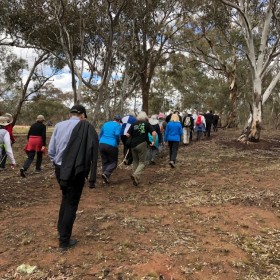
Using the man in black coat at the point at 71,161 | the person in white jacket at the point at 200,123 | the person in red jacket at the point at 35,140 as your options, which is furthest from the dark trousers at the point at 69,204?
the person in white jacket at the point at 200,123

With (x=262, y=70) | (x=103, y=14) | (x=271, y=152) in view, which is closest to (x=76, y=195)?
(x=271, y=152)

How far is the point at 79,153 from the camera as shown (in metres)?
4.14

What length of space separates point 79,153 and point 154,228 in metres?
1.69

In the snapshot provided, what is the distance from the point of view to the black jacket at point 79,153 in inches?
161

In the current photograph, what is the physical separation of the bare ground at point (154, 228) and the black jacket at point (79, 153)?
99 centimetres

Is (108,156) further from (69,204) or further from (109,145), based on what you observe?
(69,204)

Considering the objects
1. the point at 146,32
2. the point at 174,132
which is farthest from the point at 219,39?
the point at 174,132

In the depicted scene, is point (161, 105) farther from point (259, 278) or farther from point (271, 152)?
point (259, 278)

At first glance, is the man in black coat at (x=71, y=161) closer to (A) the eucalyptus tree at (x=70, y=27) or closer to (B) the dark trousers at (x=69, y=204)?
(B) the dark trousers at (x=69, y=204)

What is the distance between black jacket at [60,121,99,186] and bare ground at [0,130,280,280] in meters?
0.99

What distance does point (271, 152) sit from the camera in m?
12.4

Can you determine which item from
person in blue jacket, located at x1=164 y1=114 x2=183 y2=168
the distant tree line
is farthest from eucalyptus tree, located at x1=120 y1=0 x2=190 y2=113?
person in blue jacket, located at x1=164 y1=114 x2=183 y2=168

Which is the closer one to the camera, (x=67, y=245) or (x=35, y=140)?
(x=67, y=245)

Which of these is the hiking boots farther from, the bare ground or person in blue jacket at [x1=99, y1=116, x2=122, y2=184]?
person in blue jacket at [x1=99, y1=116, x2=122, y2=184]
